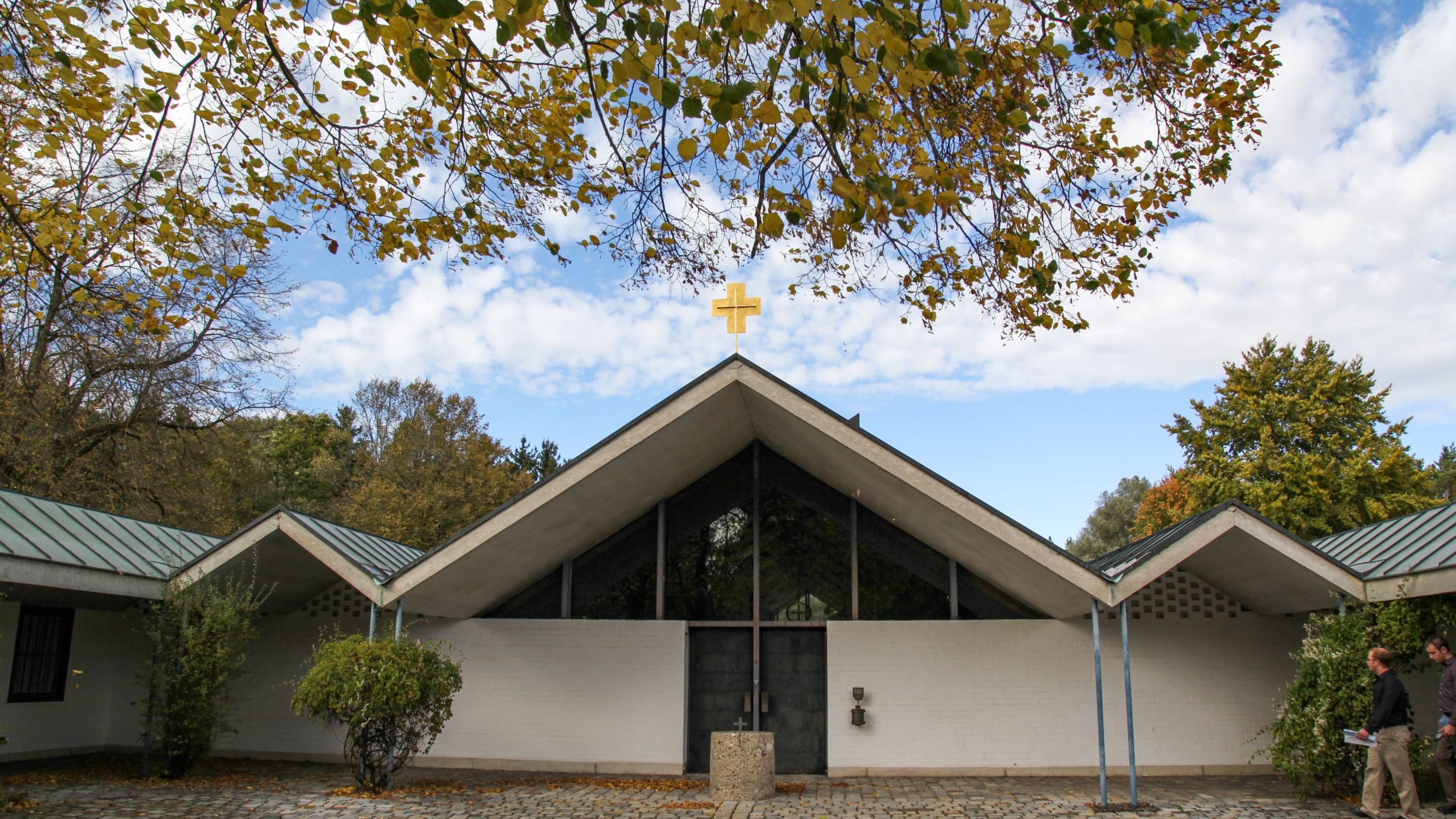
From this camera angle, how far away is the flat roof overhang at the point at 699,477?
8734 mm

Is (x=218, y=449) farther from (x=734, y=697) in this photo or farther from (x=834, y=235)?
(x=834, y=235)

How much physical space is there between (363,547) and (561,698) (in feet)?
9.36

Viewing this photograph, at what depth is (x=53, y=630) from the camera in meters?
11.2

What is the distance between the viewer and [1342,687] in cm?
831

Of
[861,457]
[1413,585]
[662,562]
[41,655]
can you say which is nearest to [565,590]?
[662,562]

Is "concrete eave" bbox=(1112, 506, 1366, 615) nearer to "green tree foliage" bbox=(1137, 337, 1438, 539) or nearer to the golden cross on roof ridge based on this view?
the golden cross on roof ridge

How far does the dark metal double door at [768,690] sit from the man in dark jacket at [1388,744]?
5.09m

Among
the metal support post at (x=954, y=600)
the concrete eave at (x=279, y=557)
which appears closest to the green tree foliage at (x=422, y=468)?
the concrete eave at (x=279, y=557)

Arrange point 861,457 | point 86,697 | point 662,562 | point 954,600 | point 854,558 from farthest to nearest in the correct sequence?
1. point 86,697
2. point 662,562
3. point 854,558
4. point 954,600
5. point 861,457

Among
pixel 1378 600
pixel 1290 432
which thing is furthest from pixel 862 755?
pixel 1290 432

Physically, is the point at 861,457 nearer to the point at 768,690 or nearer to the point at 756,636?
the point at 756,636

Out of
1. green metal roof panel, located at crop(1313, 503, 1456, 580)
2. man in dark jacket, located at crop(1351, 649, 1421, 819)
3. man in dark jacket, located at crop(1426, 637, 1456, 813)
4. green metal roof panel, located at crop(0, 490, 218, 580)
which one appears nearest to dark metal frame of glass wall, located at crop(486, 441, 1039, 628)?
green metal roof panel, located at crop(1313, 503, 1456, 580)

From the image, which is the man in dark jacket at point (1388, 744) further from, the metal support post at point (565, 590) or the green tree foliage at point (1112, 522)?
the green tree foliage at point (1112, 522)

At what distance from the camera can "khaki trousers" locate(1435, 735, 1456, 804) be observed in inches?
309
